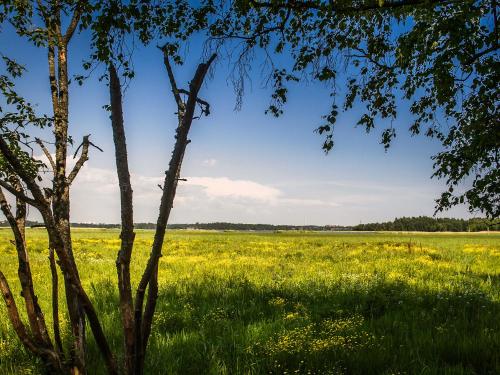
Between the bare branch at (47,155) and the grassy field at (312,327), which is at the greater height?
the bare branch at (47,155)

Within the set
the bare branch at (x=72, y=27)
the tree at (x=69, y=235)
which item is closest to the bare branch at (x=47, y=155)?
the tree at (x=69, y=235)

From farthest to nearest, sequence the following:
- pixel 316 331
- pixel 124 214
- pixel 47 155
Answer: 1. pixel 316 331
2. pixel 47 155
3. pixel 124 214

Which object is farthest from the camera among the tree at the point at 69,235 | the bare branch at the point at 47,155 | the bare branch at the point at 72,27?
the bare branch at the point at 72,27

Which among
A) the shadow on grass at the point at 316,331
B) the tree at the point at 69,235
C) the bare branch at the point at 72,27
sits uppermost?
the bare branch at the point at 72,27

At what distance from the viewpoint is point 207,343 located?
6203 mm

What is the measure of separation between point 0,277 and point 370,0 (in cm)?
546

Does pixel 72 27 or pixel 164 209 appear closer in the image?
pixel 164 209

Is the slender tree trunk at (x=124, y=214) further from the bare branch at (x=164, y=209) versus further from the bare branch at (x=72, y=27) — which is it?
the bare branch at (x=72, y=27)

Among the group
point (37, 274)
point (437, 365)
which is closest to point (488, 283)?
point (437, 365)

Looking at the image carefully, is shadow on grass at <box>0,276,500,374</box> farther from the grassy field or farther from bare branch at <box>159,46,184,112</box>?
bare branch at <box>159,46,184,112</box>

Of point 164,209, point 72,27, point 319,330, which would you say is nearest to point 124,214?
point 164,209

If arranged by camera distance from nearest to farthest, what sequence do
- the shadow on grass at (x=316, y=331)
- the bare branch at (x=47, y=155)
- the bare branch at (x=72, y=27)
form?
the bare branch at (x=47, y=155) → the bare branch at (x=72, y=27) → the shadow on grass at (x=316, y=331)

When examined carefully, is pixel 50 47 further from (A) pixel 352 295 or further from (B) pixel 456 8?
(A) pixel 352 295

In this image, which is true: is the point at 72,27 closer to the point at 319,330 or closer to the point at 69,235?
the point at 69,235
